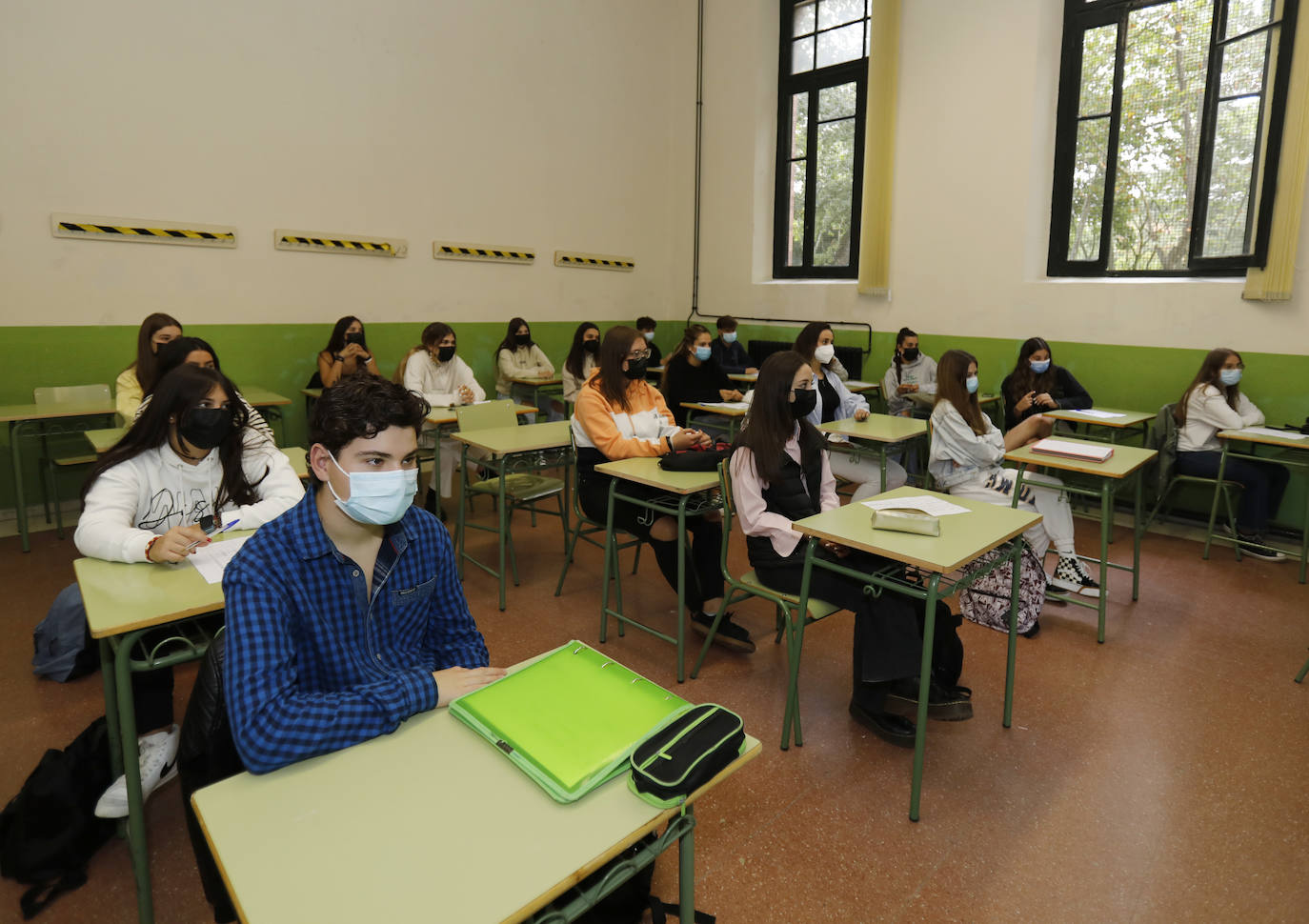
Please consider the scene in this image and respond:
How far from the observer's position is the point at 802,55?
720cm

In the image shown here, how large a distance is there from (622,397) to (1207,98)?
4225mm

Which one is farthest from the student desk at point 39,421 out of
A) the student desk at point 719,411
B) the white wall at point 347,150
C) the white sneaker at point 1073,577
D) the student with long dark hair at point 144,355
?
the white sneaker at point 1073,577

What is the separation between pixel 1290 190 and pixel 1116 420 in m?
1.61

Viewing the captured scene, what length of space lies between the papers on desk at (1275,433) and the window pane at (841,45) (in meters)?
4.37

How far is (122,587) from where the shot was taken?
176cm

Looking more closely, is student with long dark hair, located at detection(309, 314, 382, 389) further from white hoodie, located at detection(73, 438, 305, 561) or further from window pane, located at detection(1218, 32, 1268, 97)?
window pane, located at detection(1218, 32, 1268, 97)

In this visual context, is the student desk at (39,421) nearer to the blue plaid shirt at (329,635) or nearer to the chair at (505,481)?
the chair at (505,481)

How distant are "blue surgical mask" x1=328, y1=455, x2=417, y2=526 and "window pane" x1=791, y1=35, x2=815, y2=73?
7.05 m

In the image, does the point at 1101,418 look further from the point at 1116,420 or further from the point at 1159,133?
the point at 1159,133

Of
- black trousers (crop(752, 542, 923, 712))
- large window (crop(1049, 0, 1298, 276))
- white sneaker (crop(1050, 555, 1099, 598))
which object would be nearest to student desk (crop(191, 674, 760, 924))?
black trousers (crop(752, 542, 923, 712))

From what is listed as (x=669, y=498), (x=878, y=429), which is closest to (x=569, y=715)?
(x=669, y=498)

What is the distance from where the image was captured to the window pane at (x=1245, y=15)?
4.56m

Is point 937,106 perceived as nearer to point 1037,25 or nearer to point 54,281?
point 1037,25

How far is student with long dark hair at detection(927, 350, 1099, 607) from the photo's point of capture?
3.68 metres
